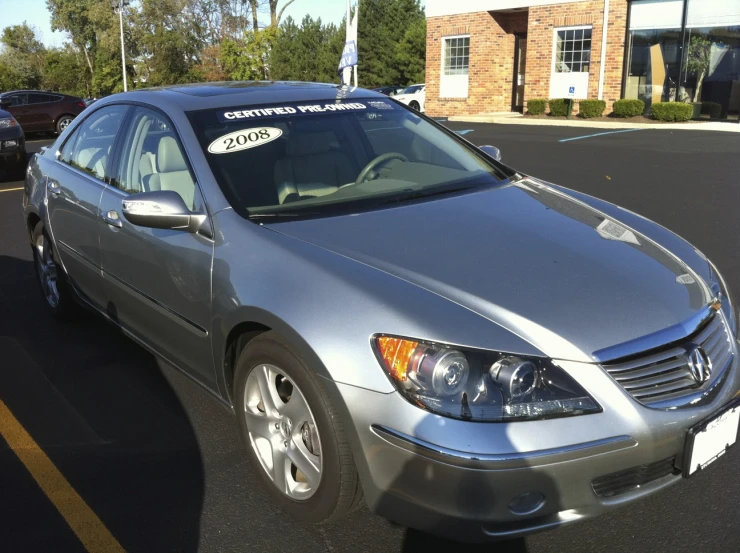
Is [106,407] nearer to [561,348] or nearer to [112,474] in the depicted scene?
[112,474]

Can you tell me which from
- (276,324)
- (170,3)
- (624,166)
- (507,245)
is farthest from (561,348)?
(170,3)

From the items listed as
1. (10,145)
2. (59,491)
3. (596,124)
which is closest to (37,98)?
(10,145)

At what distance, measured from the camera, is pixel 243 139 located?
11.8 ft

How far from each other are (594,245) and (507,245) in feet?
1.23

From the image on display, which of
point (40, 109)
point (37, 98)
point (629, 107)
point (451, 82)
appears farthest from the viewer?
point (451, 82)

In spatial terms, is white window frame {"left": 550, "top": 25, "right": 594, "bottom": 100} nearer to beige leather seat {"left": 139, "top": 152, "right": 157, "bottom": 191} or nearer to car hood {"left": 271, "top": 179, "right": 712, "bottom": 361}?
car hood {"left": 271, "top": 179, "right": 712, "bottom": 361}

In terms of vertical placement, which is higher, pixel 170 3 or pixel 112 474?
pixel 170 3

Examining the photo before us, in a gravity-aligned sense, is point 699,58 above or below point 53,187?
above

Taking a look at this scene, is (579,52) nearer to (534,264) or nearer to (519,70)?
(519,70)

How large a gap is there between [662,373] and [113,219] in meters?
2.74

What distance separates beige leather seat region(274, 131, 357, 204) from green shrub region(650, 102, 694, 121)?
64.8ft

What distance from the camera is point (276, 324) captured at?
2707 mm

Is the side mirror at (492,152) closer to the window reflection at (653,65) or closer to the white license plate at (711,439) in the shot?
the white license plate at (711,439)

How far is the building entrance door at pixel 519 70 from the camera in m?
27.9
